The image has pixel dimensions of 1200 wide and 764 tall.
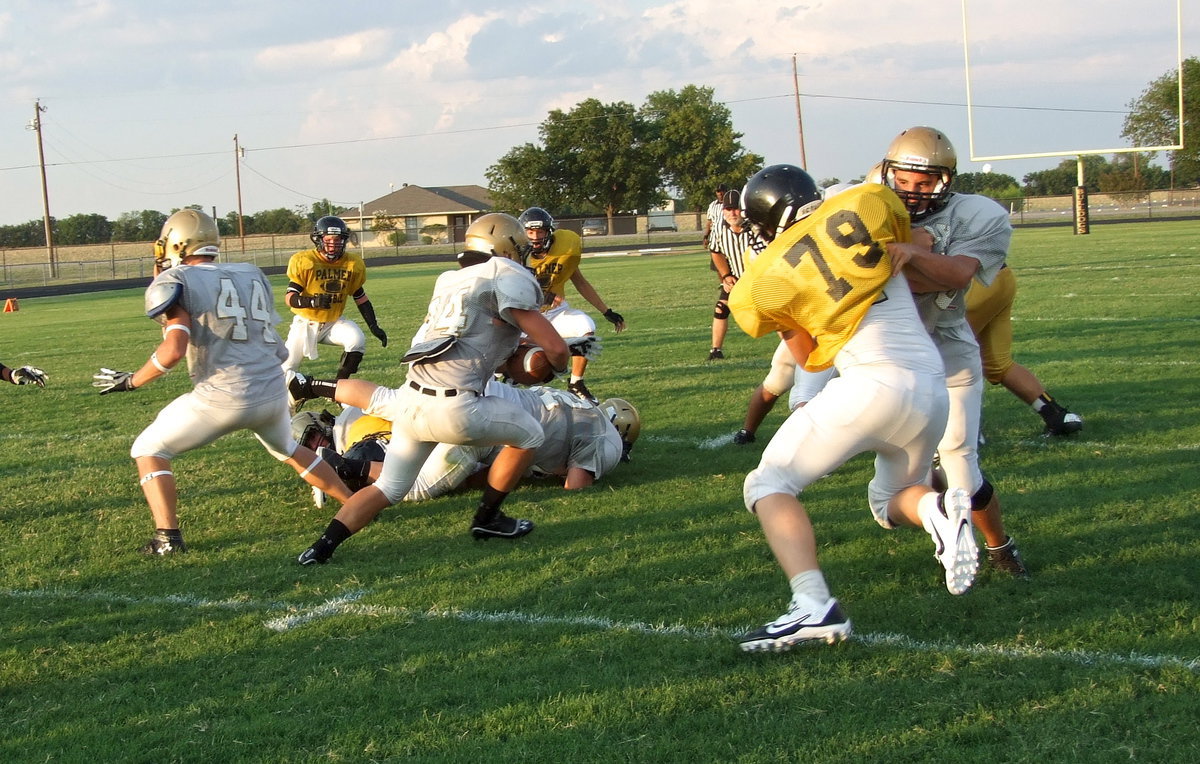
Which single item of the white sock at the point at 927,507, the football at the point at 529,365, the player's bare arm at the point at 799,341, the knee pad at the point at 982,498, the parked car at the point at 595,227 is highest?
the parked car at the point at 595,227

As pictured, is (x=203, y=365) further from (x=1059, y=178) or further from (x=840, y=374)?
(x=1059, y=178)

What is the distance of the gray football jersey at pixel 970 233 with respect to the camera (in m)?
4.00

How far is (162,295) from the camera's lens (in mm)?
4965

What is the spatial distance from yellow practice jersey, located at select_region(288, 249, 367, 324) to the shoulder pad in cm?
453

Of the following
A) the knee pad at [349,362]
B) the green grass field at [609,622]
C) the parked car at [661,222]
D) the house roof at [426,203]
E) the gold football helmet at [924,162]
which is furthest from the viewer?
the house roof at [426,203]

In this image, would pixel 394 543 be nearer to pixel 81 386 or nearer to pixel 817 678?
pixel 817 678

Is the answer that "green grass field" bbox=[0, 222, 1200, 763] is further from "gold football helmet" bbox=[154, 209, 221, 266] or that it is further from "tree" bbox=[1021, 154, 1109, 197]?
"tree" bbox=[1021, 154, 1109, 197]

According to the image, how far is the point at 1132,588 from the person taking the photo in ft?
13.2

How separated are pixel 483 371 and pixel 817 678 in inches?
81.1

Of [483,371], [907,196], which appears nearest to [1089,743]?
[907,196]

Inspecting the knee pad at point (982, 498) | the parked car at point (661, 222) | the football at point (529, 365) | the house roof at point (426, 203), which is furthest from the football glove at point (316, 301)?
the house roof at point (426, 203)

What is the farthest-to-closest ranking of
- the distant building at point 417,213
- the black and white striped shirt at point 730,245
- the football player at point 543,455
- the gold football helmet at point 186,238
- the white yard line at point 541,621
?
the distant building at point 417,213 → the black and white striped shirt at point 730,245 → the football player at point 543,455 → the gold football helmet at point 186,238 → the white yard line at point 541,621

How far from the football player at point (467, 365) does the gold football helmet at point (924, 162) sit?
1.49m

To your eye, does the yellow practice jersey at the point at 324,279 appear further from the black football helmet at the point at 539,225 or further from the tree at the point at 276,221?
the tree at the point at 276,221
